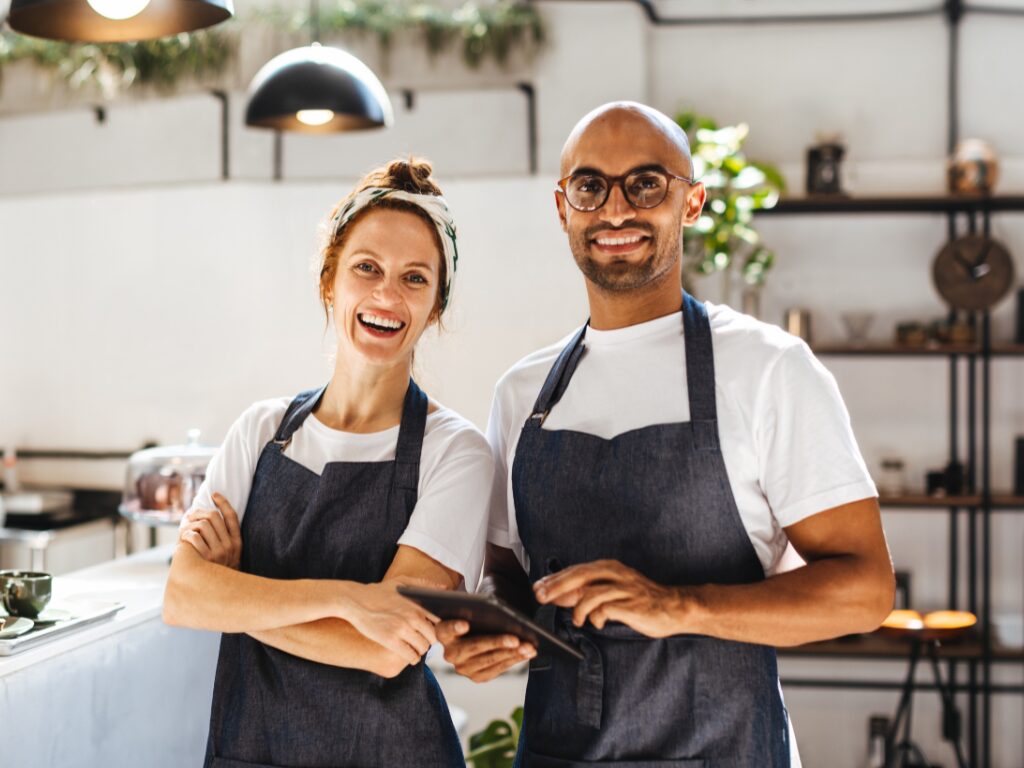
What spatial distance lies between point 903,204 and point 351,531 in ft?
11.4

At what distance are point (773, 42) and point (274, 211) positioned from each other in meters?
2.45

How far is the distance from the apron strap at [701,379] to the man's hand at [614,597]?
0.86 ft

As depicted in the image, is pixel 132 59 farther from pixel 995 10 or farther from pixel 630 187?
pixel 630 187

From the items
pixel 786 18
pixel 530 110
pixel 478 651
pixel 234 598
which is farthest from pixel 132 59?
pixel 478 651

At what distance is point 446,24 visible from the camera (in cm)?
477

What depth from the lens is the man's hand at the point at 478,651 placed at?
1509 mm

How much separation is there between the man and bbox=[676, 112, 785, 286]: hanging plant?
246cm

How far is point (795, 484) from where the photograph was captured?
5.07 ft

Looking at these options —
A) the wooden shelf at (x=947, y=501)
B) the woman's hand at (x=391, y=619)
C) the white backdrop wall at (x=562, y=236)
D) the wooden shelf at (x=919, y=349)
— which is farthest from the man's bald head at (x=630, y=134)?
the wooden shelf at (x=947, y=501)

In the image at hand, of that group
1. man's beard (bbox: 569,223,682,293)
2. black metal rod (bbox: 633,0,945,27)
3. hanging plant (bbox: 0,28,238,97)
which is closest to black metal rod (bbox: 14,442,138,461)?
hanging plant (bbox: 0,28,238,97)

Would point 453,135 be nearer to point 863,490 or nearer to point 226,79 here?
point 226,79

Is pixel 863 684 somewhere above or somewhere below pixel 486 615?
below

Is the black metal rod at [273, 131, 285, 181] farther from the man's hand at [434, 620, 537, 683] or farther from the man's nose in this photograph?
the man's hand at [434, 620, 537, 683]

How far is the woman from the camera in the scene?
1.59 meters
